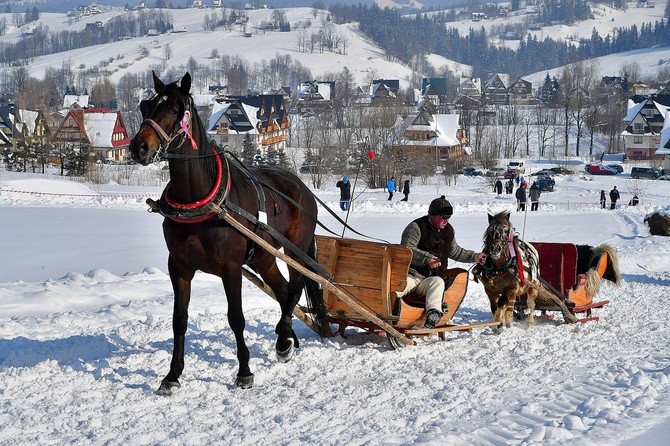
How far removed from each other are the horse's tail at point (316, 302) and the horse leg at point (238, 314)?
4.95 ft

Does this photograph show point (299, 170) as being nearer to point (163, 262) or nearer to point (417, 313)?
point (163, 262)

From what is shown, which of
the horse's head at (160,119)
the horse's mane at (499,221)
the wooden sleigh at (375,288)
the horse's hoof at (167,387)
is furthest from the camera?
the horse's mane at (499,221)

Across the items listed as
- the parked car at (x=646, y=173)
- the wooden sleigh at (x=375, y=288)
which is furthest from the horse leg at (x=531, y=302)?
the parked car at (x=646, y=173)

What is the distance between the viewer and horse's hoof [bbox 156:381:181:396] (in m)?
7.09

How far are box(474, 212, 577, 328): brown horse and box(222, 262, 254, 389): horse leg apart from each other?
11.8 ft

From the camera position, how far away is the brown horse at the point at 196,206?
6953 mm

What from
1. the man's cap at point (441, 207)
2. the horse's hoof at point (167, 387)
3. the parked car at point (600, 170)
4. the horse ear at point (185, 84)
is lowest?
the parked car at point (600, 170)

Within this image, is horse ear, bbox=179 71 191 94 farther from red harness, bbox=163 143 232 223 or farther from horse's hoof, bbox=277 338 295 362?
horse's hoof, bbox=277 338 295 362

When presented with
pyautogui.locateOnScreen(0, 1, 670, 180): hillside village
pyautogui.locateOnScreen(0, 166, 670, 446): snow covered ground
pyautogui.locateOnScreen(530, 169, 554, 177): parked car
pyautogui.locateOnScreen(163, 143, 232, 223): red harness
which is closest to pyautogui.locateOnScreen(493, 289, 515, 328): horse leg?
pyautogui.locateOnScreen(0, 166, 670, 446): snow covered ground

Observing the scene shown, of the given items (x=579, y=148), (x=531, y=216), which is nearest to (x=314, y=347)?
(x=531, y=216)

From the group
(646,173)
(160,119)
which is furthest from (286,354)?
(646,173)

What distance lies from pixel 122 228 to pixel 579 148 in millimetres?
→ 70447

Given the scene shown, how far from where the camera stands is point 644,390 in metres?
7.08

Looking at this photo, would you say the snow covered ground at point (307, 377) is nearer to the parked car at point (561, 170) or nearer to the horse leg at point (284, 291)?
the horse leg at point (284, 291)
